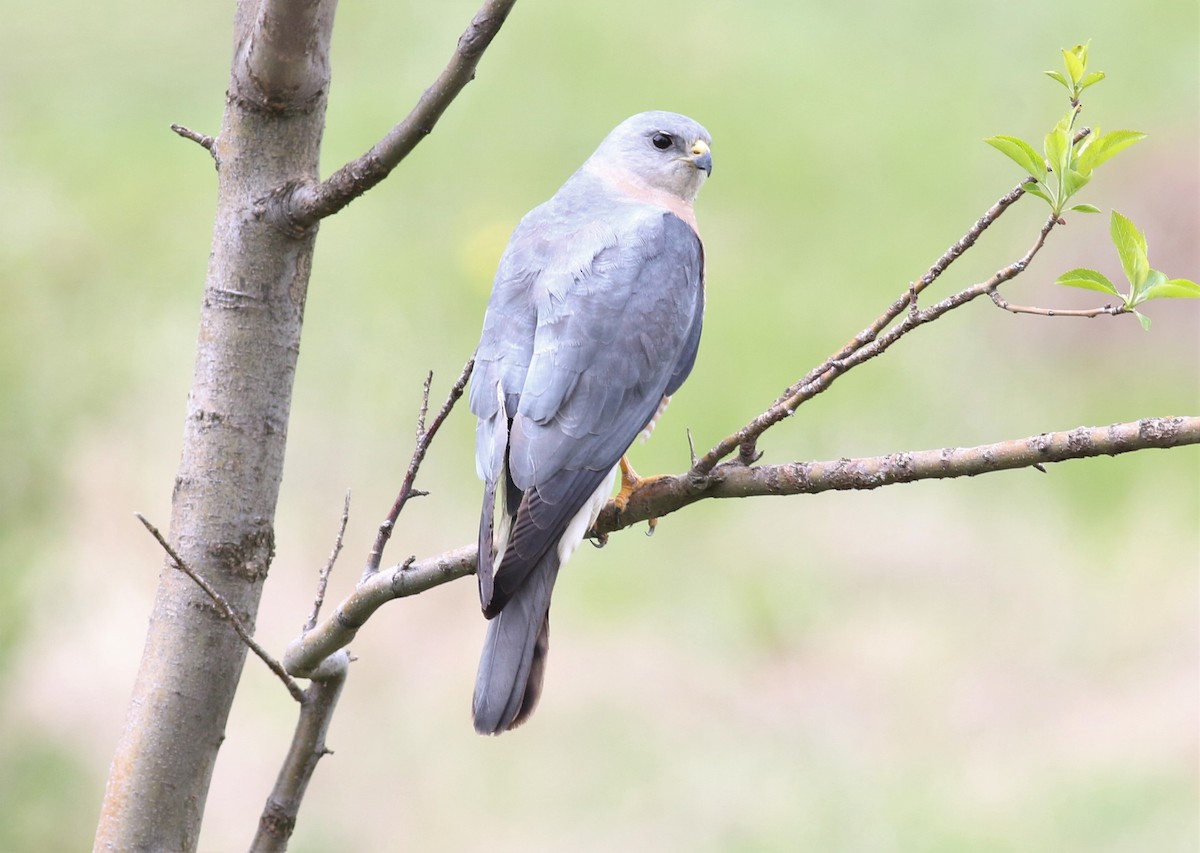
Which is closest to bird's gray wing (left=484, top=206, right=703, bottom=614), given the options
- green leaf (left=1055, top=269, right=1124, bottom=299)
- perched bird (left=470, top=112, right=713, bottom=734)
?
perched bird (left=470, top=112, right=713, bottom=734)

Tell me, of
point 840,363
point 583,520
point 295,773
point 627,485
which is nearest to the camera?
point 840,363

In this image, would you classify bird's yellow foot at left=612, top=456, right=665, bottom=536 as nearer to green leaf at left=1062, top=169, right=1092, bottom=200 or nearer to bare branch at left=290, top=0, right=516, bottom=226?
bare branch at left=290, top=0, right=516, bottom=226

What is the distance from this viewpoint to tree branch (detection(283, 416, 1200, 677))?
4.66 feet

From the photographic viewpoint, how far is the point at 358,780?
538 centimetres

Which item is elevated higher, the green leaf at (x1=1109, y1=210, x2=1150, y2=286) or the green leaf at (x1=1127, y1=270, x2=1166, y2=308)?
the green leaf at (x1=1109, y1=210, x2=1150, y2=286)

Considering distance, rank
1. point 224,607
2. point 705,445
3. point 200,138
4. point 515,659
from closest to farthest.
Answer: point 224,607
point 200,138
point 515,659
point 705,445

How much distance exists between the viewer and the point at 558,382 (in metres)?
2.36

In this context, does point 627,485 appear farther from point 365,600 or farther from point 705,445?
point 705,445

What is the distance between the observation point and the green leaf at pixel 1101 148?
1.50 meters

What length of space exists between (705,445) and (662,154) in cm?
288

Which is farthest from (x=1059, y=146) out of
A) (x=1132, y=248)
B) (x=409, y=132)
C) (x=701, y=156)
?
(x=701, y=156)

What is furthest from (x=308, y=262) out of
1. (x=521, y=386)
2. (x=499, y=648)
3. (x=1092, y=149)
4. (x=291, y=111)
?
(x=1092, y=149)

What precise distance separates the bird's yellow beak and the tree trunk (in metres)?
1.52

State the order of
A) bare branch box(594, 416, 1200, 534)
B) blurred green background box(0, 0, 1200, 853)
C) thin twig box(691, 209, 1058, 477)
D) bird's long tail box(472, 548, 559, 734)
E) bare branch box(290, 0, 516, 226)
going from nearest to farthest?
1. bare branch box(594, 416, 1200, 534)
2. thin twig box(691, 209, 1058, 477)
3. bare branch box(290, 0, 516, 226)
4. bird's long tail box(472, 548, 559, 734)
5. blurred green background box(0, 0, 1200, 853)
